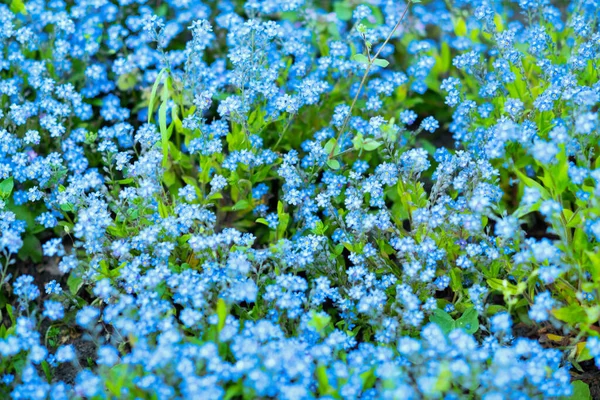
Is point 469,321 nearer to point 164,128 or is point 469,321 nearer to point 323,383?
point 323,383

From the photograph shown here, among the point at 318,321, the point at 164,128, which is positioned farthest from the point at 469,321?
the point at 164,128

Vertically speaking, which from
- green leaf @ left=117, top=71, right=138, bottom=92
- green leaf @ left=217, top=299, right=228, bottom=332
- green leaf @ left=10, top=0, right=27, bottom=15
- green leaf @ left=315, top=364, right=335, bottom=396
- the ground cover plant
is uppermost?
green leaf @ left=10, top=0, right=27, bottom=15

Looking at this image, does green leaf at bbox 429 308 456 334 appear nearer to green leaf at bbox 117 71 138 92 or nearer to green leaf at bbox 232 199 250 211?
green leaf at bbox 232 199 250 211

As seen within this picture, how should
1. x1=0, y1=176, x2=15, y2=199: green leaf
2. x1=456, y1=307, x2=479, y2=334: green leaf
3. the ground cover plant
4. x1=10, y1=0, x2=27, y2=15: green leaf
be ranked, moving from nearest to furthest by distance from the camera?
the ground cover plant
x1=456, y1=307, x2=479, y2=334: green leaf
x1=0, y1=176, x2=15, y2=199: green leaf
x1=10, y1=0, x2=27, y2=15: green leaf

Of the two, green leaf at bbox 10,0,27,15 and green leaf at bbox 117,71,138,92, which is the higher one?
green leaf at bbox 10,0,27,15

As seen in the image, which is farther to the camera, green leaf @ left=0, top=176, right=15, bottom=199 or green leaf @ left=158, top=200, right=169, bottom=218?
green leaf @ left=0, top=176, right=15, bottom=199

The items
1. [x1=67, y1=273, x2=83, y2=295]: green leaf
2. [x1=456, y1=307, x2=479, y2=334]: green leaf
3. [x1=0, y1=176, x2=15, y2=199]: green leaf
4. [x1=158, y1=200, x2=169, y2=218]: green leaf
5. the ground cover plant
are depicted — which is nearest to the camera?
the ground cover plant

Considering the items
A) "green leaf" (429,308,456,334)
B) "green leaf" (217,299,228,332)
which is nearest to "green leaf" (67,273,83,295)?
"green leaf" (217,299,228,332)

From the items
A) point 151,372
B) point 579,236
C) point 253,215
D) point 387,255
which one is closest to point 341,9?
point 253,215
